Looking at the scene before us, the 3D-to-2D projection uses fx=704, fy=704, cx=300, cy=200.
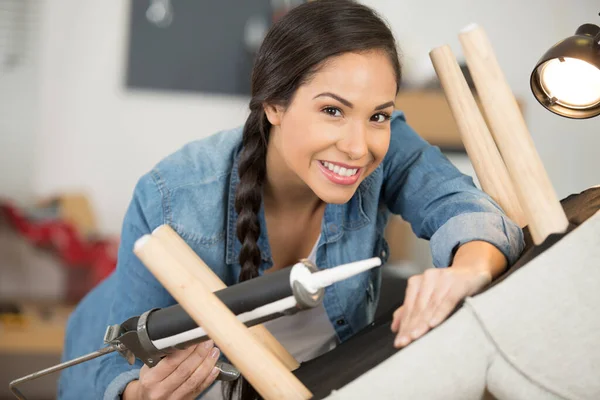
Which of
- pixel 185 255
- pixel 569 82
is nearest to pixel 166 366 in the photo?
pixel 185 255

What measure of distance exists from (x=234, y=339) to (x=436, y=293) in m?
0.24

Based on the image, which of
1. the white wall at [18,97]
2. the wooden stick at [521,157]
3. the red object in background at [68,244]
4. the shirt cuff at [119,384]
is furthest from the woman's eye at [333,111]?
the white wall at [18,97]

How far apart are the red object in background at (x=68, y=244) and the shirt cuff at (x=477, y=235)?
212cm

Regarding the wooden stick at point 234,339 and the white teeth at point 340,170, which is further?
the white teeth at point 340,170

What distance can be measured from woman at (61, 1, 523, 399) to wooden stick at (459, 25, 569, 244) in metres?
0.12

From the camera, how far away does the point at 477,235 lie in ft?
3.04

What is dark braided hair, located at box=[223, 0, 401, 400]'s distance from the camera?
101cm

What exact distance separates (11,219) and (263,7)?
1.56 metres

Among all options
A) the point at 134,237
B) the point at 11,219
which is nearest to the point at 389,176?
the point at 134,237

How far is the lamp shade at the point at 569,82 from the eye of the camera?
96 cm

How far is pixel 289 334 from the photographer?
1.30 metres

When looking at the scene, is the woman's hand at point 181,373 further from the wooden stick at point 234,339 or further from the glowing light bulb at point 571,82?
the glowing light bulb at point 571,82

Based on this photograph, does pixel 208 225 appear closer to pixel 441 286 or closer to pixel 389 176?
pixel 389 176

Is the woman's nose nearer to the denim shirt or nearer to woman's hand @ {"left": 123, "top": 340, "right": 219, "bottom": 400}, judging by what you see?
the denim shirt
